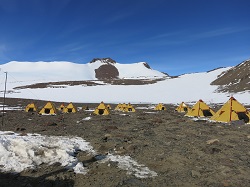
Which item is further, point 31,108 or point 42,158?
point 31,108

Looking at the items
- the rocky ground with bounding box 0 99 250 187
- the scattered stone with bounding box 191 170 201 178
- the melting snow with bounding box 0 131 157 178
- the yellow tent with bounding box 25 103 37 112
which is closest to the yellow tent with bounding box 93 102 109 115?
the yellow tent with bounding box 25 103 37 112

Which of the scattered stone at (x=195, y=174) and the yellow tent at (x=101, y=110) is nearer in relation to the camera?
the scattered stone at (x=195, y=174)

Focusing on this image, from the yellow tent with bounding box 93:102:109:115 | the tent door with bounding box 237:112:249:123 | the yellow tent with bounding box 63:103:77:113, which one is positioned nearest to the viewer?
the tent door with bounding box 237:112:249:123

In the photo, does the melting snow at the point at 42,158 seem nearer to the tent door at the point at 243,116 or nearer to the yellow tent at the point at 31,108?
the tent door at the point at 243,116

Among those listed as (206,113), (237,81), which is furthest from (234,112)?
(237,81)

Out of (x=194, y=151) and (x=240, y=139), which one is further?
(x=240, y=139)

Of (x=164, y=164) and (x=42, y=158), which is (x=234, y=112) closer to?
(x=164, y=164)

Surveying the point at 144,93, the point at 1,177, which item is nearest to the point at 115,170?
the point at 1,177

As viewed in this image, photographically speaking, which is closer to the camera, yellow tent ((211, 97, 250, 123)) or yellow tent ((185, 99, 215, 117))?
yellow tent ((211, 97, 250, 123))

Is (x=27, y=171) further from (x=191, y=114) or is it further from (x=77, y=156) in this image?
(x=191, y=114)

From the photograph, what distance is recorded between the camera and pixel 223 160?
40.3 feet

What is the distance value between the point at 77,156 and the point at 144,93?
8008 cm

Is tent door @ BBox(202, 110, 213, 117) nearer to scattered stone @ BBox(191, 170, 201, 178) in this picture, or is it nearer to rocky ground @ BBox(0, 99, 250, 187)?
rocky ground @ BBox(0, 99, 250, 187)

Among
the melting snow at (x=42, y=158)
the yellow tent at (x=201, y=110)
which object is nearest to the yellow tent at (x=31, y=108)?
the yellow tent at (x=201, y=110)
